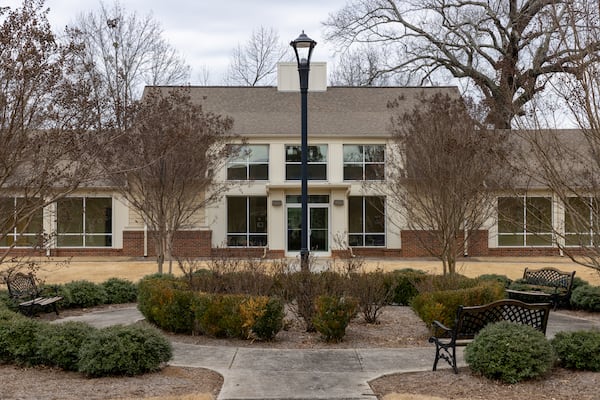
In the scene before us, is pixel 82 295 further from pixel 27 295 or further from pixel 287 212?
pixel 287 212

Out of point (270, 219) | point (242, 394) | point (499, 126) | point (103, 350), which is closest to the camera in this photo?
point (242, 394)

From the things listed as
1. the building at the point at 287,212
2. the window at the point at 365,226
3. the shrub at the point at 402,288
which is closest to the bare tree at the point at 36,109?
the shrub at the point at 402,288

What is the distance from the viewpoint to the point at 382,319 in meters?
12.2

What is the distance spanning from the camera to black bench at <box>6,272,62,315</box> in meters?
12.4

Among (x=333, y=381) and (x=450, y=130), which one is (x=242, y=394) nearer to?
(x=333, y=381)

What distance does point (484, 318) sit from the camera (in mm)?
8508

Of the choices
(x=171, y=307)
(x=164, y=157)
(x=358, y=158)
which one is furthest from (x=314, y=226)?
(x=171, y=307)

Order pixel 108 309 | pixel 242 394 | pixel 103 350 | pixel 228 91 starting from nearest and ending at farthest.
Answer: pixel 242 394 → pixel 103 350 → pixel 108 309 → pixel 228 91

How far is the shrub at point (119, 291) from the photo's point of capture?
1526 cm

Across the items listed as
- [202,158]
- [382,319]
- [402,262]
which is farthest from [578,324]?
[402,262]

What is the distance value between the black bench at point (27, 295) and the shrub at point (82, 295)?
0.45 m

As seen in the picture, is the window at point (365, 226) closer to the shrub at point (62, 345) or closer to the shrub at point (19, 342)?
the shrub at point (19, 342)

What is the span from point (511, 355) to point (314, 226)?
22991mm

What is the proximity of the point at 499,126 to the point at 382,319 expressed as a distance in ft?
24.1
